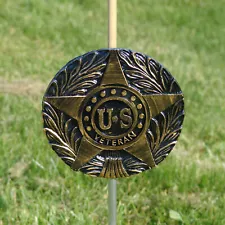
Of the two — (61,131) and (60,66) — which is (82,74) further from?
(60,66)

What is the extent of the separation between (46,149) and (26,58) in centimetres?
204

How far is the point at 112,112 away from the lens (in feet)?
6.04

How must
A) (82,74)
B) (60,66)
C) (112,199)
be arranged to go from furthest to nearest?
(60,66) < (112,199) < (82,74)

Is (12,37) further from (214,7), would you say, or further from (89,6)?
(214,7)

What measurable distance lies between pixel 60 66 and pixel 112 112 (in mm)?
3141

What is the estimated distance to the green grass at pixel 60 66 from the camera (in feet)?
8.73

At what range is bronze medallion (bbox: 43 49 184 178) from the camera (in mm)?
1815

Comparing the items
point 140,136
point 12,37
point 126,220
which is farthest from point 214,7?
point 140,136

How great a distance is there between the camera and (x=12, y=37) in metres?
5.43

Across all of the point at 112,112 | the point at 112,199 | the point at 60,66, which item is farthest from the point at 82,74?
the point at 60,66

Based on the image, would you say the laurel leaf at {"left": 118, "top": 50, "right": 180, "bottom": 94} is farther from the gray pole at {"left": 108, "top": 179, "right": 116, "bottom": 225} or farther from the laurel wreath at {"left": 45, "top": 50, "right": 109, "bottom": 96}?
the gray pole at {"left": 108, "top": 179, "right": 116, "bottom": 225}

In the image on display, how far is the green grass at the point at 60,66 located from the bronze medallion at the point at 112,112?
0.68 m

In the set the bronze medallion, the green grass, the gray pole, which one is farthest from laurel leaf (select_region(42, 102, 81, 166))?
the green grass

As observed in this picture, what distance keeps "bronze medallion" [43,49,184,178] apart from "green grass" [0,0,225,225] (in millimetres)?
683
